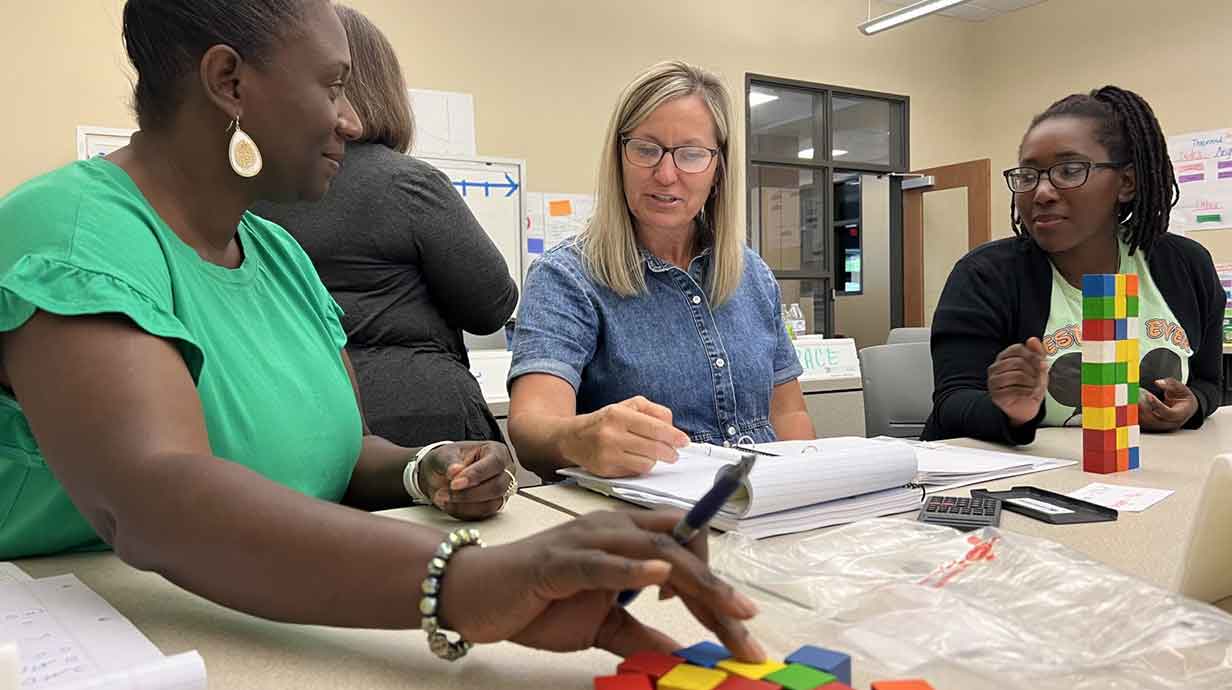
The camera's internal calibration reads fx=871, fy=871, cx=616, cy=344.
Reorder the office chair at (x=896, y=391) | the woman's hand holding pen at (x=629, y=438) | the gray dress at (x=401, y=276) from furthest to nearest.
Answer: the office chair at (x=896, y=391) < the gray dress at (x=401, y=276) < the woman's hand holding pen at (x=629, y=438)

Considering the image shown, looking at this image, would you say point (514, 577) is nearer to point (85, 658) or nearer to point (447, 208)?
point (85, 658)

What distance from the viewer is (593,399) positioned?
56.6 inches

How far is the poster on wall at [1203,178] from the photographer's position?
5.03m

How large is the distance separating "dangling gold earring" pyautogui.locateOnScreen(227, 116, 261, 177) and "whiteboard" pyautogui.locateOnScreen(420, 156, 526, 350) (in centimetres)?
350

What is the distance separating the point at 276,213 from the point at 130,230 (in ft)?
2.63

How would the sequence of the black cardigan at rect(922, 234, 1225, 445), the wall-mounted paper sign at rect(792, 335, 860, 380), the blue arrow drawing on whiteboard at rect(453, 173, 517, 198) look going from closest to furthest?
the black cardigan at rect(922, 234, 1225, 445), the wall-mounted paper sign at rect(792, 335, 860, 380), the blue arrow drawing on whiteboard at rect(453, 173, 517, 198)

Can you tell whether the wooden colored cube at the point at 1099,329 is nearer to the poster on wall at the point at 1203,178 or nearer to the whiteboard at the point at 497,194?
the whiteboard at the point at 497,194

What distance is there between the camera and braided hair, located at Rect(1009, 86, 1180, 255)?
5.34 feet

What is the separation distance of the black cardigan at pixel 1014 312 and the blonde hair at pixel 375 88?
1.09 meters

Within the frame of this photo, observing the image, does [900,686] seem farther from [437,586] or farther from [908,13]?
[908,13]

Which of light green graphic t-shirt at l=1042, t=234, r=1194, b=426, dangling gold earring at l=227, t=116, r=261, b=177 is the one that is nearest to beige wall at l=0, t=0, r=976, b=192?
dangling gold earring at l=227, t=116, r=261, b=177

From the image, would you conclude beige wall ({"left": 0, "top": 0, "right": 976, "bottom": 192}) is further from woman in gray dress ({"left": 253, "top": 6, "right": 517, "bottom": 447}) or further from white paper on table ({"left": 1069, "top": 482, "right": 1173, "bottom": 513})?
white paper on table ({"left": 1069, "top": 482, "right": 1173, "bottom": 513})

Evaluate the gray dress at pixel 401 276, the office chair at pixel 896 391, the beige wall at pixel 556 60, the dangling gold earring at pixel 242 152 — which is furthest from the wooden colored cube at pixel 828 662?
the beige wall at pixel 556 60

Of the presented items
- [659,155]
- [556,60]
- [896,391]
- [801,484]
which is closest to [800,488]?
[801,484]
